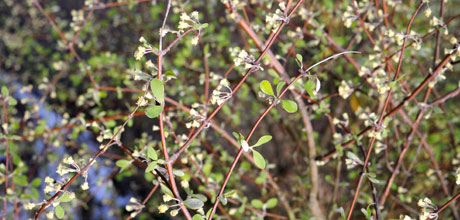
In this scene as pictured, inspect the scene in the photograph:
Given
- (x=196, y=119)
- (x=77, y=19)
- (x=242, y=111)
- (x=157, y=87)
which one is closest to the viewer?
(x=157, y=87)

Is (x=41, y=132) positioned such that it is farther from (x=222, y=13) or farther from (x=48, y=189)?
(x=222, y=13)

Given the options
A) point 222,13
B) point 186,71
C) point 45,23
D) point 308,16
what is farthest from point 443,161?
point 45,23

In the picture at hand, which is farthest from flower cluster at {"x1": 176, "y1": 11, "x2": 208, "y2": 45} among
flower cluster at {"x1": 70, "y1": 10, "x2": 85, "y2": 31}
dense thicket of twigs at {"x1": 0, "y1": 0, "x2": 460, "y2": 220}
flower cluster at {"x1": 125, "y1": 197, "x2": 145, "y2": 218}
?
flower cluster at {"x1": 70, "y1": 10, "x2": 85, "y2": 31}

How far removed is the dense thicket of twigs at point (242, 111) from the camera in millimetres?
655

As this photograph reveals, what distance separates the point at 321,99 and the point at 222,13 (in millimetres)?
1156

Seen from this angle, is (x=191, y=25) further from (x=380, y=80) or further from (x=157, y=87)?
(x=380, y=80)

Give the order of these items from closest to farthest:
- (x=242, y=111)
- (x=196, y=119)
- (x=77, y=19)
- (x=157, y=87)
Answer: (x=157, y=87) → (x=196, y=119) → (x=77, y=19) → (x=242, y=111)

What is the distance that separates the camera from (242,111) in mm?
1719

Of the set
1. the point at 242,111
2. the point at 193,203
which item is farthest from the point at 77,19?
the point at 242,111

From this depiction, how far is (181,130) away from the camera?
154 centimetres

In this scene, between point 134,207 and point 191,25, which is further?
point 134,207

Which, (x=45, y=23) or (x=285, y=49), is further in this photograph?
(x=45, y=23)

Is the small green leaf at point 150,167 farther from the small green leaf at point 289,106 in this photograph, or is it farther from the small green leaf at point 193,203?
the small green leaf at point 289,106

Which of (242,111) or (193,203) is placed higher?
(193,203)
